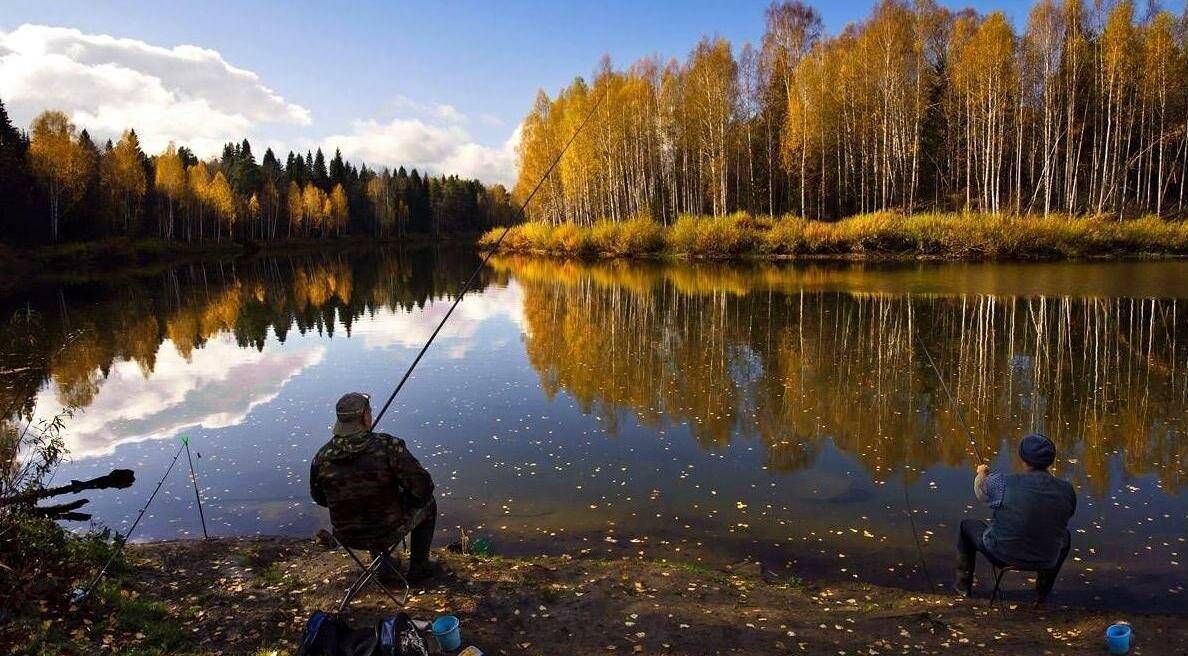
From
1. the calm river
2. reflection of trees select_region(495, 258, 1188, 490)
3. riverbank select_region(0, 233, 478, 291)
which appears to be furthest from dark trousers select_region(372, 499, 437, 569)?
riverbank select_region(0, 233, 478, 291)

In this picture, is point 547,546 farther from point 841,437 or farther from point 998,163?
point 998,163

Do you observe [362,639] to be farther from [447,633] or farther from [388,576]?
[388,576]

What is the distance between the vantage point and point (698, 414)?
12695 mm

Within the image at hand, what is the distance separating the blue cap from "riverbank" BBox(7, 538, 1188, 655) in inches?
52.1

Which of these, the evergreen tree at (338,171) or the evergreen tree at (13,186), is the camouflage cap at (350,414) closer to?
the evergreen tree at (13,186)

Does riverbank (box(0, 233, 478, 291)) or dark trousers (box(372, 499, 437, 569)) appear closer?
dark trousers (box(372, 499, 437, 569))

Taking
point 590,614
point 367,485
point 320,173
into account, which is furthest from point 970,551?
point 320,173

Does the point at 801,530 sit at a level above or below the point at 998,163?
below

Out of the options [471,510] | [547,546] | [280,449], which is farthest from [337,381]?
[547,546]

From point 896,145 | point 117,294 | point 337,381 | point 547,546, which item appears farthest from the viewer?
point 896,145

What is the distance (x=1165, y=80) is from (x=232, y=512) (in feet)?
176

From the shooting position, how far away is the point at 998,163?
43.0 m

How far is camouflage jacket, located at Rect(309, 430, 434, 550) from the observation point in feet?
18.1

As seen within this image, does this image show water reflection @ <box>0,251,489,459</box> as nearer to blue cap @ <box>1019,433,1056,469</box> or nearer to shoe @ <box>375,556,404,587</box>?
shoe @ <box>375,556,404,587</box>
